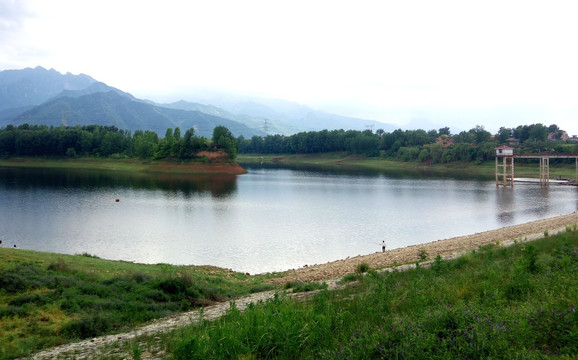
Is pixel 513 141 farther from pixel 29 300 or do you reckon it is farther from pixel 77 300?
pixel 29 300

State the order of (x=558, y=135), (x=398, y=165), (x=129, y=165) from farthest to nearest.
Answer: (x=558, y=135), (x=398, y=165), (x=129, y=165)

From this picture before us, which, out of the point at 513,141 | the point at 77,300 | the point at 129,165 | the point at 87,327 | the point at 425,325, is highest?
the point at 513,141

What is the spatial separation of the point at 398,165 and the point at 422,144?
1798 cm

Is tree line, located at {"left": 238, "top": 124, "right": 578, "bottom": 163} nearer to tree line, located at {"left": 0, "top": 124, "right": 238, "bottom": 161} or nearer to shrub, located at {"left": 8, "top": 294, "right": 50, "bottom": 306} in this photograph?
tree line, located at {"left": 0, "top": 124, "right": 238, "bottom": 161}

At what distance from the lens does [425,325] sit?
18.7 ft

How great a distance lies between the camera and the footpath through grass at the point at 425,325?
16.4 ft

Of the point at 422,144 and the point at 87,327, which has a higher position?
the point at 422,144

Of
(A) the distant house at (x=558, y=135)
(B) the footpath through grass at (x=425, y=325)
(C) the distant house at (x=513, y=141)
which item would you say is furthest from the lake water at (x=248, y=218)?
(A) the distant house at (x=558, y=135)

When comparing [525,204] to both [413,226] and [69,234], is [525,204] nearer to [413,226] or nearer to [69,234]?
[413,226]

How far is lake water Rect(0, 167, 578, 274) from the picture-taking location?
88.5 feet

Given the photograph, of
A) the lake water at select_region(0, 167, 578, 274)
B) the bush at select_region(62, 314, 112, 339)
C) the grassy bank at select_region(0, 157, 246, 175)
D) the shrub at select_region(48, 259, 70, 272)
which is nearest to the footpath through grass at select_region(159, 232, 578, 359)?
the bush at select_region(62, 314, 112, 339)

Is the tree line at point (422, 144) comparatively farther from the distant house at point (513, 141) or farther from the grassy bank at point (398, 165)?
the grassy bank at point (398, 165)

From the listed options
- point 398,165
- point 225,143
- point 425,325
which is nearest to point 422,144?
point 398,165

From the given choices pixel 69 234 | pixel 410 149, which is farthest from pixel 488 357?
pixel 410 149
